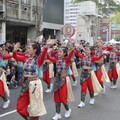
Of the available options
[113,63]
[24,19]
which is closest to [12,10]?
[24,19]

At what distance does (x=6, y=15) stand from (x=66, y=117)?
1710 centimetres

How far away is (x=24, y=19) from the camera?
26250 mm

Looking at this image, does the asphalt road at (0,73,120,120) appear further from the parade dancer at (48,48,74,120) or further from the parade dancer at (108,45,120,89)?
the parade dancer at (108,45,120,89)

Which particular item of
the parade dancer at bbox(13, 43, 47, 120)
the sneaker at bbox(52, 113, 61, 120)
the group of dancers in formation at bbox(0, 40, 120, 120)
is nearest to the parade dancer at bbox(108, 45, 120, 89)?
the group of dancers in formation at bbox(0, 40, 120, 120)

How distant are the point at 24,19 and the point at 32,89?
20.5 meters

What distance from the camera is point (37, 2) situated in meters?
27.5

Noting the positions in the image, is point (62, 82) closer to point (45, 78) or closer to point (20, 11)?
point (45, 78)

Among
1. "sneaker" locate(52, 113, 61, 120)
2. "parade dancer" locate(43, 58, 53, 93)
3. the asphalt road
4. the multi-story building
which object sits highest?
the multi-story building

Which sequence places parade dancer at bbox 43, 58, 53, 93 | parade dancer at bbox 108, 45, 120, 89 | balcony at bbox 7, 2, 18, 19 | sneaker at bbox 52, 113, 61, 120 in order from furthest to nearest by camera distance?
balcony at bbox 7, 2, 18, 19
parade dancer at bbox 108, 45, 120, 89
parade dancer at bbox 43, 58, 53, 93
sneaker at bbox 52, 113, 61, 120

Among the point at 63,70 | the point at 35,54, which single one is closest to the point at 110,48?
the point at 63,70

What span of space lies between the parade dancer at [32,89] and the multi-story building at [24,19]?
15488mm

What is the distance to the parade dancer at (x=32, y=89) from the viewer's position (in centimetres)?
613

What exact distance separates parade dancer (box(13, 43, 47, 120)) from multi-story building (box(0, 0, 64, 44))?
50.8 ft

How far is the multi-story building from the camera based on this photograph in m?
23.5
